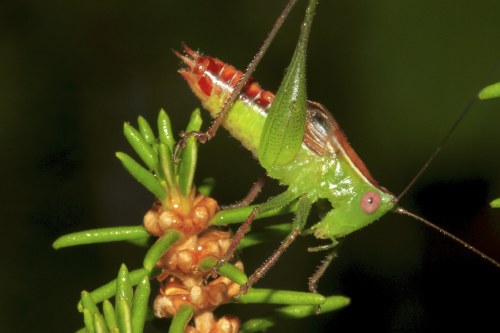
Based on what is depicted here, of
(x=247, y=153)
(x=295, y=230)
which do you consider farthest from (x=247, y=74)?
(x=247, y=153)

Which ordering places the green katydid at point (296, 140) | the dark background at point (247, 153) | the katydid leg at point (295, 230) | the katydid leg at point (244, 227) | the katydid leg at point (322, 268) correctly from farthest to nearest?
the dark background at point (247, 153), the katydid leg at point (322, 268), the green katydid at point (296, 140), the katydid leg at point (295, 230), the katydid leg at point (244, 227)

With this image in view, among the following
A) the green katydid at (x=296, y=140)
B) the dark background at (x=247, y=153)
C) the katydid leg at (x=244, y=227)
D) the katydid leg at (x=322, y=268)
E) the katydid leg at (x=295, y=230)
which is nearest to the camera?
the katydid leg at (x=244, y=227)

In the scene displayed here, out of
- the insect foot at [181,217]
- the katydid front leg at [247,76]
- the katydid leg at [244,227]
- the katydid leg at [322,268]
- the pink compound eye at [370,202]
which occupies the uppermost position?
the katydid front leg at [247,76]

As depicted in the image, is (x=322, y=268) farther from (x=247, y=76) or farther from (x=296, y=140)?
(x=247, y=76)

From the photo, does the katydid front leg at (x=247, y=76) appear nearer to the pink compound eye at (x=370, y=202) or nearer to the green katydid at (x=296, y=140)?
the green katydid at (x=296, y=140)

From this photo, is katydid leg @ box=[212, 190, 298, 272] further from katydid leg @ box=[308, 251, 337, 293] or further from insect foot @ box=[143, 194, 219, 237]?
katydid leg @ box=[308, 251, 337, 293]

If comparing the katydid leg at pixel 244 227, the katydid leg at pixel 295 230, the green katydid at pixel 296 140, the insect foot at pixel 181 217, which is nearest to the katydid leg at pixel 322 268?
the green katydid at pixel 296 140
